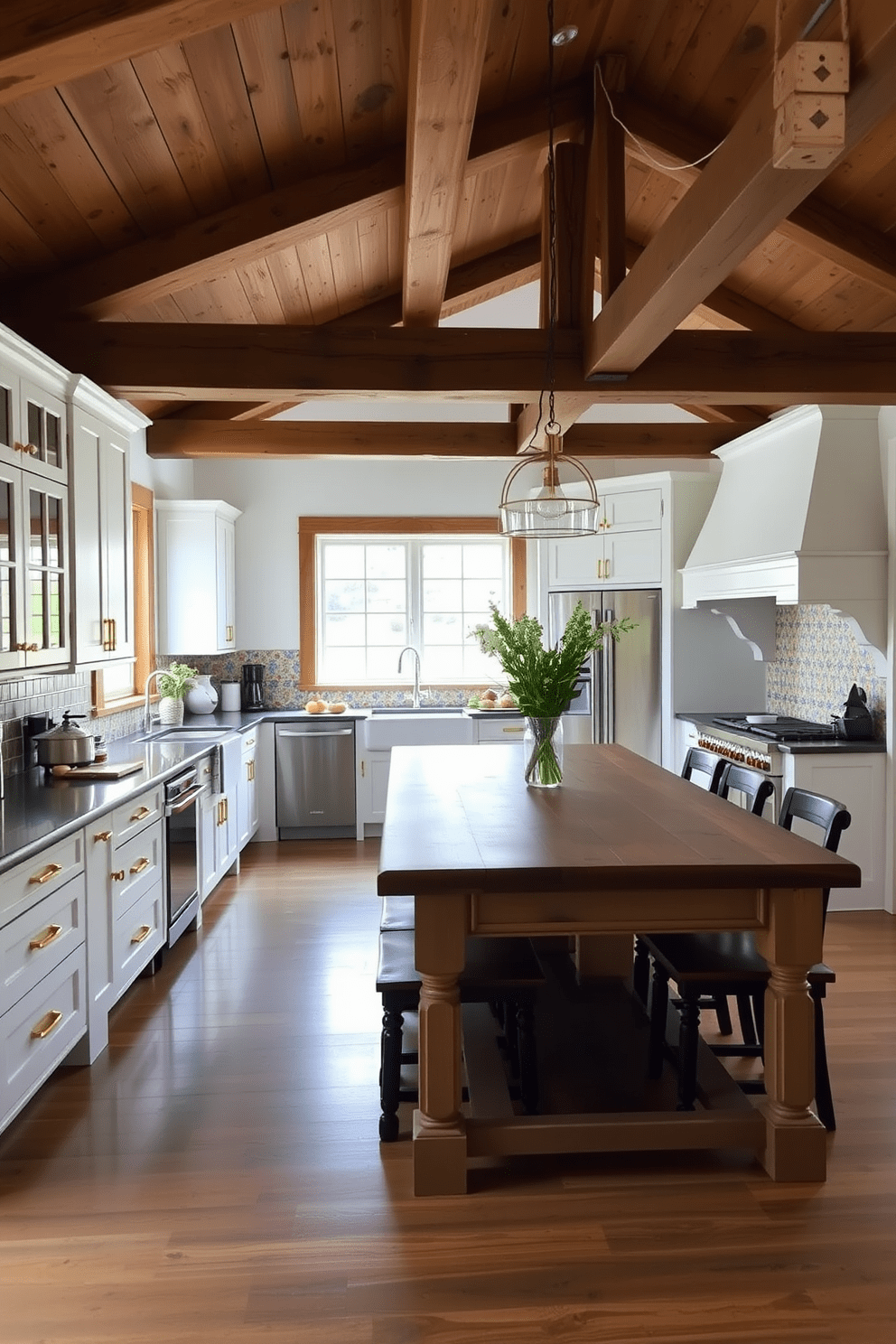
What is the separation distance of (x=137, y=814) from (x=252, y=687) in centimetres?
350

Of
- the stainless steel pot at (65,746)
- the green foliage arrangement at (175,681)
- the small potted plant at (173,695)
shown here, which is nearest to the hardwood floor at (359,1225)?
the stainless steel pot at (65,746)

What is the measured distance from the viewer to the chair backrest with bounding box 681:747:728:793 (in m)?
3.87

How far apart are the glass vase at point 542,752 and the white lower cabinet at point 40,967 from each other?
1.52m

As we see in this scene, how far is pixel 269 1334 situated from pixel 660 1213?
970 mm

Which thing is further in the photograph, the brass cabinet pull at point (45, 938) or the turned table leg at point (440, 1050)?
the brass cabinet pull at point (45, 938)

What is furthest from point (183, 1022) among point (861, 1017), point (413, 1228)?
point (861, 1017)

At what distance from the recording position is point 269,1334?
2033mm

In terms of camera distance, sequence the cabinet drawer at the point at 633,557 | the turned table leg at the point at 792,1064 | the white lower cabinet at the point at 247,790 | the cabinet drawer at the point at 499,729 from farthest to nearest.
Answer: the cabinet drawer at the point at 499,729 → the cabinet drawer at the point at 633,557 → the white lower cabinet at the point at 247,790 → the turned table leg at the point at 792,1064

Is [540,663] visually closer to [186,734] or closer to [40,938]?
[40,938]

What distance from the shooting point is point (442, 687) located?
759 centimetres

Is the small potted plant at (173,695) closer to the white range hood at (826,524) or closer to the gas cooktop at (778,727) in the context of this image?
the gas cooktop at (778,727)

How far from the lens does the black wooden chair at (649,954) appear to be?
138 inches

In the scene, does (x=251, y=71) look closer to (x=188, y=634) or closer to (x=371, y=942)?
(x=371, y=942)

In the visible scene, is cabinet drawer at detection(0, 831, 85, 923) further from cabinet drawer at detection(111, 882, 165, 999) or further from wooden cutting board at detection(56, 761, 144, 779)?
wooden cutting board at detection(56, 761, 144, 779)
